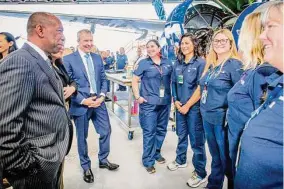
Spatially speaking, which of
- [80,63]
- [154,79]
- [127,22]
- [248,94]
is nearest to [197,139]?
[154,79]

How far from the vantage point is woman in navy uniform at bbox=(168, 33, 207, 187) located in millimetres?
2334

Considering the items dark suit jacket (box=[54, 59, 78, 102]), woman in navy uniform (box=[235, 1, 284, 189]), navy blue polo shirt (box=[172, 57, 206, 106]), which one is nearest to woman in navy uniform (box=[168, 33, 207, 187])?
navy blue polo shirt (box=[172, 57, 206, 106])

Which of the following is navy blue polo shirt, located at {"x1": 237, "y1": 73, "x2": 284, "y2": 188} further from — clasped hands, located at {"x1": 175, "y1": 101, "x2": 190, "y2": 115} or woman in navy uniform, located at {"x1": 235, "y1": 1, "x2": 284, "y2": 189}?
clasped hands, located at {"x1": 175, "y1": 101, "x2": 190, "y2": 115}

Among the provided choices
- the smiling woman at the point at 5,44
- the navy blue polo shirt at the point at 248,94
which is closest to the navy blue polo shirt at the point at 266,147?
the navy blue polo shirt at the point at 248,94

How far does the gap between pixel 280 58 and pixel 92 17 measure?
8.97 metres

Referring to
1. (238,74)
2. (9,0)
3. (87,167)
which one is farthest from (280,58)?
(9,0)

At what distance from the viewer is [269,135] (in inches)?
33.5

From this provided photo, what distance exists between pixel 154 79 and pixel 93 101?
2.41 feet

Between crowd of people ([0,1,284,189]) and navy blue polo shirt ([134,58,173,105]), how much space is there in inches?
0.5

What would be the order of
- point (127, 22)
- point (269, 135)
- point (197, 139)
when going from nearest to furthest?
point (269, 135) < point (197, 139) < point (127, 22)

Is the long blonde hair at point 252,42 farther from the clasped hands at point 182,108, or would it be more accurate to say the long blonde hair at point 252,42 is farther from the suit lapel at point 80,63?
A: the suit lapel at point 80,63

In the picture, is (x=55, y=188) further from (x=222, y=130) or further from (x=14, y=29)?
(x=14, y=29)

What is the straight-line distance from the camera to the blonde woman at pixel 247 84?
1.35m

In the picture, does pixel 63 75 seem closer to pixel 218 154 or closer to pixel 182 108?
pixel 182 108
